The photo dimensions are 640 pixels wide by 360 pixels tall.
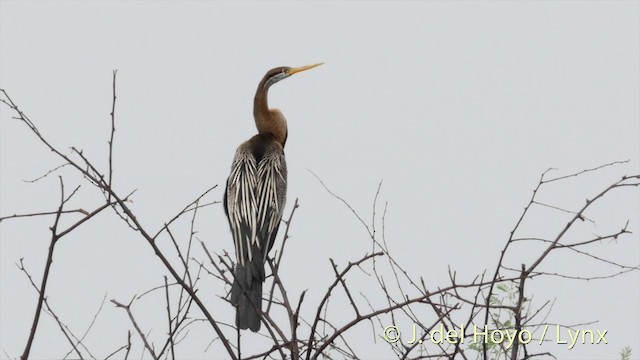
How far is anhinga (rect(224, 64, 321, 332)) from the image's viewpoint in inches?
131

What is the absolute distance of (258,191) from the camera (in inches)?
155

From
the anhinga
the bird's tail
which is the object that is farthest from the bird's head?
the bird's tail

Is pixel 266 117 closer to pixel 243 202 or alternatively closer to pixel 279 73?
pixel 279 73

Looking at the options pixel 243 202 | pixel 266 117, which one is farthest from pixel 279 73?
pixel 243 202

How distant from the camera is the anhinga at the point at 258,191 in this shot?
332 centimetres

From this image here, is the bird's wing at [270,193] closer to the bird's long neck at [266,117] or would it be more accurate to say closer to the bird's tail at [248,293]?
the bird's long neck at [266,117]

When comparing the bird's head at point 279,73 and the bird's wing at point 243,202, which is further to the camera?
the bird's head at point 279,73

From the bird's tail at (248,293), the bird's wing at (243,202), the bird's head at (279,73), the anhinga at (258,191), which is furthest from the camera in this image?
the bird's head at (279,73)

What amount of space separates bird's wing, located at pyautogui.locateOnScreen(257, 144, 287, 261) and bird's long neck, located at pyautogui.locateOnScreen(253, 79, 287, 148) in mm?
152

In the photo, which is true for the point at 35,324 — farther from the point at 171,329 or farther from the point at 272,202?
the point at 272,202

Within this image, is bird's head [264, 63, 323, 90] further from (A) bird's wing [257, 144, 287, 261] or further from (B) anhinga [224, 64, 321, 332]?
(A) bird's wing [257, 144, 287, 261]

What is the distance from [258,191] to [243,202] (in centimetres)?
12

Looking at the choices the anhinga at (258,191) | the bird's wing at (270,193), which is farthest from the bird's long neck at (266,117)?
the bird's wing at (270,193)

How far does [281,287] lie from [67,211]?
56cm
